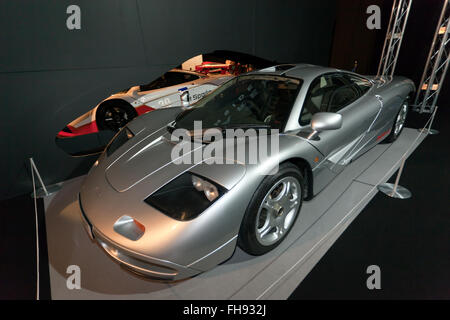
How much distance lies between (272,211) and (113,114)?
3.27m

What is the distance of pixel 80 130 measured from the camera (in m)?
3.69

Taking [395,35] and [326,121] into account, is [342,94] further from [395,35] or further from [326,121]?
[395,35]

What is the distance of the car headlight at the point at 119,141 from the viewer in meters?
2.03

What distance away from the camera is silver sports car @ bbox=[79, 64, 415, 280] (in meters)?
1.27

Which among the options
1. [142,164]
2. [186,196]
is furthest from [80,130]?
[186,196]

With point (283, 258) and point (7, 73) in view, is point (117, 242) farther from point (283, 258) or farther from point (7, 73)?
point (7, 73)

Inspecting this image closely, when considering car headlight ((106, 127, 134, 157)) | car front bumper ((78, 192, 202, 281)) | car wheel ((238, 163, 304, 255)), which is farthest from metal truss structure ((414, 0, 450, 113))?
car front bumper ((78, 192, 202, 281))

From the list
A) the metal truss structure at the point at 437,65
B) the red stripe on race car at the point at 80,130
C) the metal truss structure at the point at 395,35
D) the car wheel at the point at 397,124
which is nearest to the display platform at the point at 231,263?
the car wheel at the point at 397,124

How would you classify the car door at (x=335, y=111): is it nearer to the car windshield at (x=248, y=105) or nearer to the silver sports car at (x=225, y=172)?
the silver sports car at (x=225, y=172)

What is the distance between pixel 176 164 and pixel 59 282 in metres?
1.18

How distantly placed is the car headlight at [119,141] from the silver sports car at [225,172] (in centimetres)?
1

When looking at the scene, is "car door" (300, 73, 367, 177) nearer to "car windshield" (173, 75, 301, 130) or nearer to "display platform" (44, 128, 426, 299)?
"car windshield" (173, 75, 301, 130)

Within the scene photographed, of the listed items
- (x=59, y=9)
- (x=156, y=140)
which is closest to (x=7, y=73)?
(x=59, y=9)

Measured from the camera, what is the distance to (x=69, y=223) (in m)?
2.17
